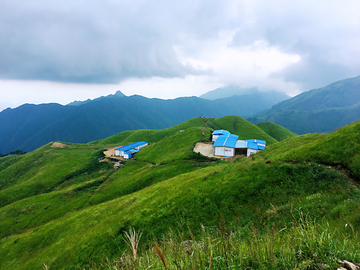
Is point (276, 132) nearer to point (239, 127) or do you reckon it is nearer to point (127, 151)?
point (239, 127)

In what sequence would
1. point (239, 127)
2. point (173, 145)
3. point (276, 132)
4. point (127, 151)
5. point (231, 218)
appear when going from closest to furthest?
1. point (231, 218)
2. point (173, 145)
3. point (127, 151)
4. point (239, 127)
5. point (276, 132)

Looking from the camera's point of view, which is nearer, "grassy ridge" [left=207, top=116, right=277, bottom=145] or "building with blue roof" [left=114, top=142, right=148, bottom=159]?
"building with blue roof" [left=114, top=142, right=148, bottom=159]

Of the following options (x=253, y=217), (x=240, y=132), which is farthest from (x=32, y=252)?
(x=240, y=132)

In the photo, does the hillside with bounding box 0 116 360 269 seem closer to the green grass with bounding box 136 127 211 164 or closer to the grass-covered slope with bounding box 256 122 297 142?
the green grass with bounding box 136 127 211 164

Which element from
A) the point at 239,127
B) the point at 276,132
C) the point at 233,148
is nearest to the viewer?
the point at 233,148

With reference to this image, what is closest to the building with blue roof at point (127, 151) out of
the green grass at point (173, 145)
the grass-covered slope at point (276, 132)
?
the green grass at point (173, 145)

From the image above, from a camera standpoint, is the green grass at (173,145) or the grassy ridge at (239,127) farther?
the grassy ridge at (239,127)

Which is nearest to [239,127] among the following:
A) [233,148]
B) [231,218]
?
[233,148]

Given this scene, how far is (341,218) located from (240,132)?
284 ft

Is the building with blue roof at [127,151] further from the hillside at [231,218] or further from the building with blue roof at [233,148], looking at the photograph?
the building with blue roof at [233,148]

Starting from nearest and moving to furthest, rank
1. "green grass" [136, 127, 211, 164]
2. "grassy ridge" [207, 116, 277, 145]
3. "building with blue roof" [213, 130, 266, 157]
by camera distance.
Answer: "building with blue roof" [213, 130, 266, 157] < "green grass" [136, 127, 211, 164] < "grassy ridge" [207, 116, 277, 145]

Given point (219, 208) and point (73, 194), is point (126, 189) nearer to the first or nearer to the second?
point (73, 194)

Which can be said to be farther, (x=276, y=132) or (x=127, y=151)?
(x=276, y=132)

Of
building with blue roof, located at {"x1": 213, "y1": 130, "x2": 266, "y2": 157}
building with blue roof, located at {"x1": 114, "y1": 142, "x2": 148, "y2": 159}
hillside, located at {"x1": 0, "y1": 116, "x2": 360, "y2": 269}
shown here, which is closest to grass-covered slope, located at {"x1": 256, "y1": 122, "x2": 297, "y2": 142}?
building with blue roof, located at {"x1": 213, "y1": 130, "x2": 266, "y2": 157}
